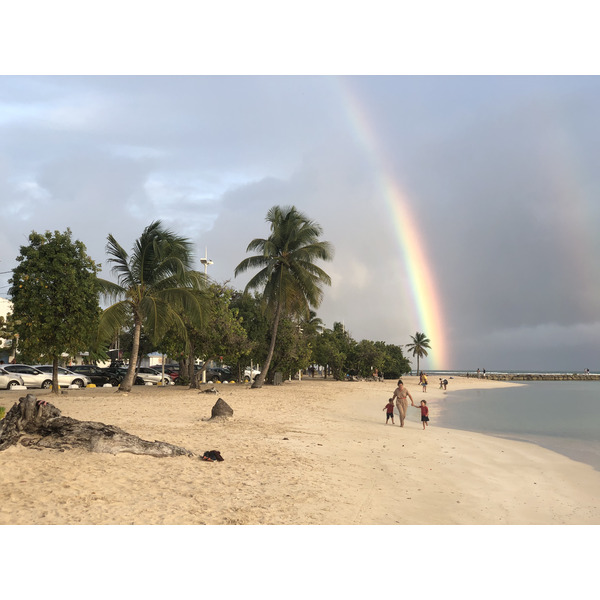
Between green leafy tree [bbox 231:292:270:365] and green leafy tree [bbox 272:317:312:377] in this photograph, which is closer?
green leafy tree [bbox 231:292:270:365]

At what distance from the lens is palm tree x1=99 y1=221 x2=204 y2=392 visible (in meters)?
24.6

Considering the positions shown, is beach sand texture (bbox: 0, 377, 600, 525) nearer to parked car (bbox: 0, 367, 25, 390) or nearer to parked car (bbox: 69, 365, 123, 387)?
parked car (bbox: 0, 367, 25, 390)

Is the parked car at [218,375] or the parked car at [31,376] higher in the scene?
the parked car at [218,375]

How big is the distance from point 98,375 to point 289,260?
1522cm

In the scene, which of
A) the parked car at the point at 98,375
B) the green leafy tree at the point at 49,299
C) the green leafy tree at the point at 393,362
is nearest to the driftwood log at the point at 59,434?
the green leafy tree at the point at 49,299

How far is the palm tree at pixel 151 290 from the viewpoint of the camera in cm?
2461

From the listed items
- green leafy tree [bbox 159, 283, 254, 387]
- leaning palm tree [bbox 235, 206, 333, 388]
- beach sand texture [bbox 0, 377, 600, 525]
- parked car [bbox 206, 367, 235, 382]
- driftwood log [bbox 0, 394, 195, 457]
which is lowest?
beach sand texture [bbox 0, 377, 600, 525]

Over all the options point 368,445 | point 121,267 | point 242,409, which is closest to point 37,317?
point 121,267

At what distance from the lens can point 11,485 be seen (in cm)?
678

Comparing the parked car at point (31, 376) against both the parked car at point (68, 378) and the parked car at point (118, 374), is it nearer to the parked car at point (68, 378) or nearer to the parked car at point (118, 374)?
the parked car at point (68, 378)

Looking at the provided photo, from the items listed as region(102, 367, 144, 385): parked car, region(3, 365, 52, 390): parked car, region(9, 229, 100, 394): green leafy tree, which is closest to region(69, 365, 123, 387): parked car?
region(102, 367, 144, 385): parked car

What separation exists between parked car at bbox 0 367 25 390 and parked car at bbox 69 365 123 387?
5.42 metres

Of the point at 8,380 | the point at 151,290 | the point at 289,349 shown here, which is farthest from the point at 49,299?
the point at 289,349

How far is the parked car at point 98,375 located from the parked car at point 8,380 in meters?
5.42
